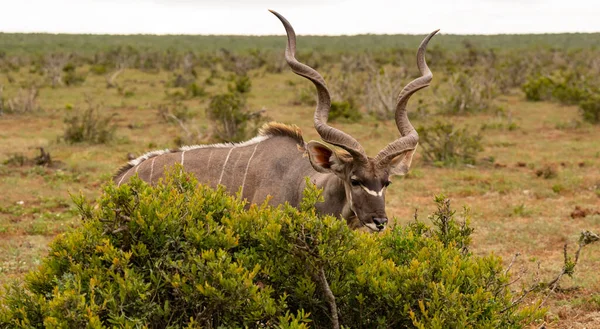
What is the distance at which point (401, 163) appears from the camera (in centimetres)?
564

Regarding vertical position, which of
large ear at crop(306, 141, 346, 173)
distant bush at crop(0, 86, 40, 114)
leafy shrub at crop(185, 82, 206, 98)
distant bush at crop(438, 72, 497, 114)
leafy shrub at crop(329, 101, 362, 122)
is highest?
large ear at crop(306, 141, 346, 173)

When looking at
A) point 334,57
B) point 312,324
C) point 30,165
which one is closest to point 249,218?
point 312,324

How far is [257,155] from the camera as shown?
6195mm

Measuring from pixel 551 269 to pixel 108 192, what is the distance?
207 inches

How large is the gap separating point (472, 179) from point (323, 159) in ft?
21.9

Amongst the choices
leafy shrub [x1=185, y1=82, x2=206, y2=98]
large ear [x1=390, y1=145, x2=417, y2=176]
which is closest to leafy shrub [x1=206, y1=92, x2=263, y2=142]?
large ear [x1=390, y1=145, x2=417, y2=176]

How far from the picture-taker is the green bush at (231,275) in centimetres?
299

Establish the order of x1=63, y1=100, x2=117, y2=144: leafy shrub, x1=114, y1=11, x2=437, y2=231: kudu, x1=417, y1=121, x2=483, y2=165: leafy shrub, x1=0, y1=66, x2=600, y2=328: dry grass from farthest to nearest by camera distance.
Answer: x1=63, y1=100, x2=117, y2=144: leafy shrub → x1=417, y1=121, x2=483, y2=165: leafy shrub → x1=0, y1=66, x2=600, y2=328: dry grass → x1=114, y1=11, x2=437, y2=231: kudu

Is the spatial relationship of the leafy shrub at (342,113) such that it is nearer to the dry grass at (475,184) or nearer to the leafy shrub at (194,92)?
the dry grass at (475,184)

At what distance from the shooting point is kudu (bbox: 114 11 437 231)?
17.5 ft

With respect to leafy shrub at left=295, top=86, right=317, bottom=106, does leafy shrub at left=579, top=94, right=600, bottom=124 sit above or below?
above

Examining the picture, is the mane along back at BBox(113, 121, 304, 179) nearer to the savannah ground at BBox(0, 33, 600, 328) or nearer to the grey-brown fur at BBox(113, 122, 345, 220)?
the grey-brown fur at BBox(113, 122, 345, 220)

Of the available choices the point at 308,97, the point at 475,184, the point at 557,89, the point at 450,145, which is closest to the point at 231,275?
the point at 475,184

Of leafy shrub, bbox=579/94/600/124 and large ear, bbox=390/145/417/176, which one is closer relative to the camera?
large ear, bbox=390/145/417/176
